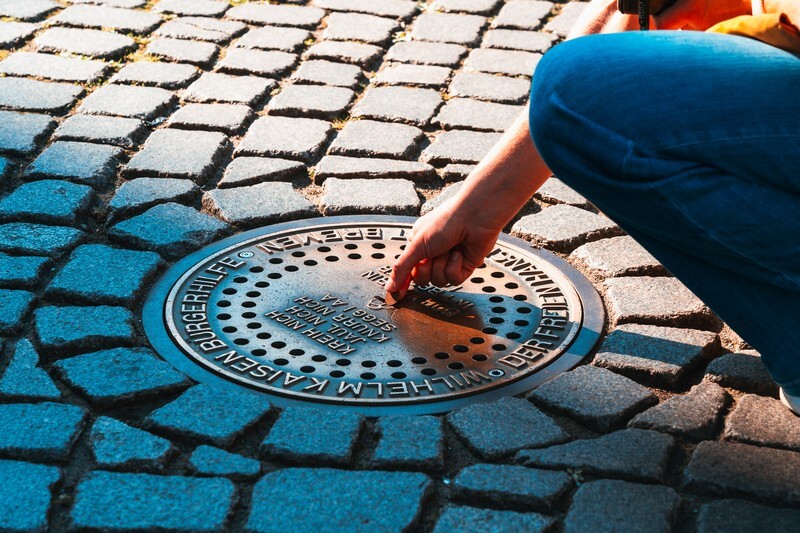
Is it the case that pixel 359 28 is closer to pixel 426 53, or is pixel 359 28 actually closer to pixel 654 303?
pixel 426 53

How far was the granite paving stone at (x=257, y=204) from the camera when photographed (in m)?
3.27

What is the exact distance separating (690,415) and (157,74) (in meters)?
2.69

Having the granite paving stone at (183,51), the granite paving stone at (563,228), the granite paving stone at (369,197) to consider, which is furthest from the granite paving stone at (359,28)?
the granite paving stone at (563,228)

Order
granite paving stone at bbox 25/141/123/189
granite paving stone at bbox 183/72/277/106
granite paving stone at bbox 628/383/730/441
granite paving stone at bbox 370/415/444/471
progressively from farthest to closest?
granite paving stone at bbox 183/72/277/106 < granite paving stone at bbox 25/141/123/189 < granite paving stone at bbox 628/383/730/441 < granite paving stone at bbox 370/415/444/471

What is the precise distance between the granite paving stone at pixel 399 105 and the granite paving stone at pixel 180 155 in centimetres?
59

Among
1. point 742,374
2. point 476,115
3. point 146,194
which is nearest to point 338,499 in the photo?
point 742,374

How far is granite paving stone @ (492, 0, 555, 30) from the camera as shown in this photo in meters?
4.99

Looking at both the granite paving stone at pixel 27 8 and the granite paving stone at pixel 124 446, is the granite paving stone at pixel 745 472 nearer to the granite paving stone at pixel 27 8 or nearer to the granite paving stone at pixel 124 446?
the granite paving stone at pixel 124 446

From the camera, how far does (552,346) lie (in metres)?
2.67

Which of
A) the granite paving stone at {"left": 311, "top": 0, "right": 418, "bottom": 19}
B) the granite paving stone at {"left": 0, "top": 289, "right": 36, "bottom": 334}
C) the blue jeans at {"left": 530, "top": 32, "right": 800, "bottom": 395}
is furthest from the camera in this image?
the granite paving stone at {"left": 311, "top": 0, "right": 418, "bottom": 19}

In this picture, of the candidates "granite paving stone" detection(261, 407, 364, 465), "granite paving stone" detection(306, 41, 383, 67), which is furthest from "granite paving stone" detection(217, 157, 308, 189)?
"granite paving stone" detection(261, 407, 364, 465)

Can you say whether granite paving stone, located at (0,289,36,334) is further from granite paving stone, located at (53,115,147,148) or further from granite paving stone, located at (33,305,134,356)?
granite paving stone, located at (53,115,147,148)

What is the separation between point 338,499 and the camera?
6.79ft

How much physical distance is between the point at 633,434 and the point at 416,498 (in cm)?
52
